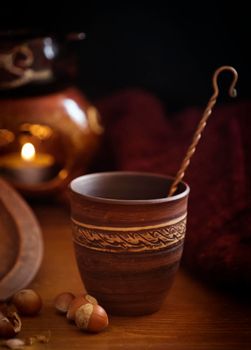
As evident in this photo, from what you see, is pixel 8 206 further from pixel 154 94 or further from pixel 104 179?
pixel 154 94

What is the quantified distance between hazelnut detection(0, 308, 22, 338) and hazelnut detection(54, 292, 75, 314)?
2.4 inches

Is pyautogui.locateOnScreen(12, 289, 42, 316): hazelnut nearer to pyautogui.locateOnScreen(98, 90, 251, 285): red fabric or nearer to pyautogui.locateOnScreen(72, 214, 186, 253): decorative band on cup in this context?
pyautogui.locateOnScreen(72, 214, 186, 253): decorative band on cup

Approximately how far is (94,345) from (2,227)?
0.28 metres

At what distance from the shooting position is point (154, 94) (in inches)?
57.4

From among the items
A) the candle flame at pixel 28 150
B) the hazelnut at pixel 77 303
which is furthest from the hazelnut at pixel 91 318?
the candle flame at pixel 28 150

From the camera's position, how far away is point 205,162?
1002mm

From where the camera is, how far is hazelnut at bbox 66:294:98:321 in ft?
2.37

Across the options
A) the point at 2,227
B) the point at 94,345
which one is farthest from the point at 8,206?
the point at 94,345

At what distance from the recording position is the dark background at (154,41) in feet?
4.34

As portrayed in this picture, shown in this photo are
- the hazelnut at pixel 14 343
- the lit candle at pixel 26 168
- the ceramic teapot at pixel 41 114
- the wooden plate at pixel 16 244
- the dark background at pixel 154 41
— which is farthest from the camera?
the dark background at pixel 154 41

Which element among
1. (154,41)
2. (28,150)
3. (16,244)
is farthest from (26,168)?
(154,41)

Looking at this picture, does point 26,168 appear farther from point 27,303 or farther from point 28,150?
point 27,303

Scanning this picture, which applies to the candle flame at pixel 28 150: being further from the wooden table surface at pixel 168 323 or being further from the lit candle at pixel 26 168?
the wooden table surface at pixel 168 323

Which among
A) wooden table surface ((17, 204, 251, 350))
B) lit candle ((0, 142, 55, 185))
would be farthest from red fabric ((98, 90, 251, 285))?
lit candle ((0, 142, 55, 185))
